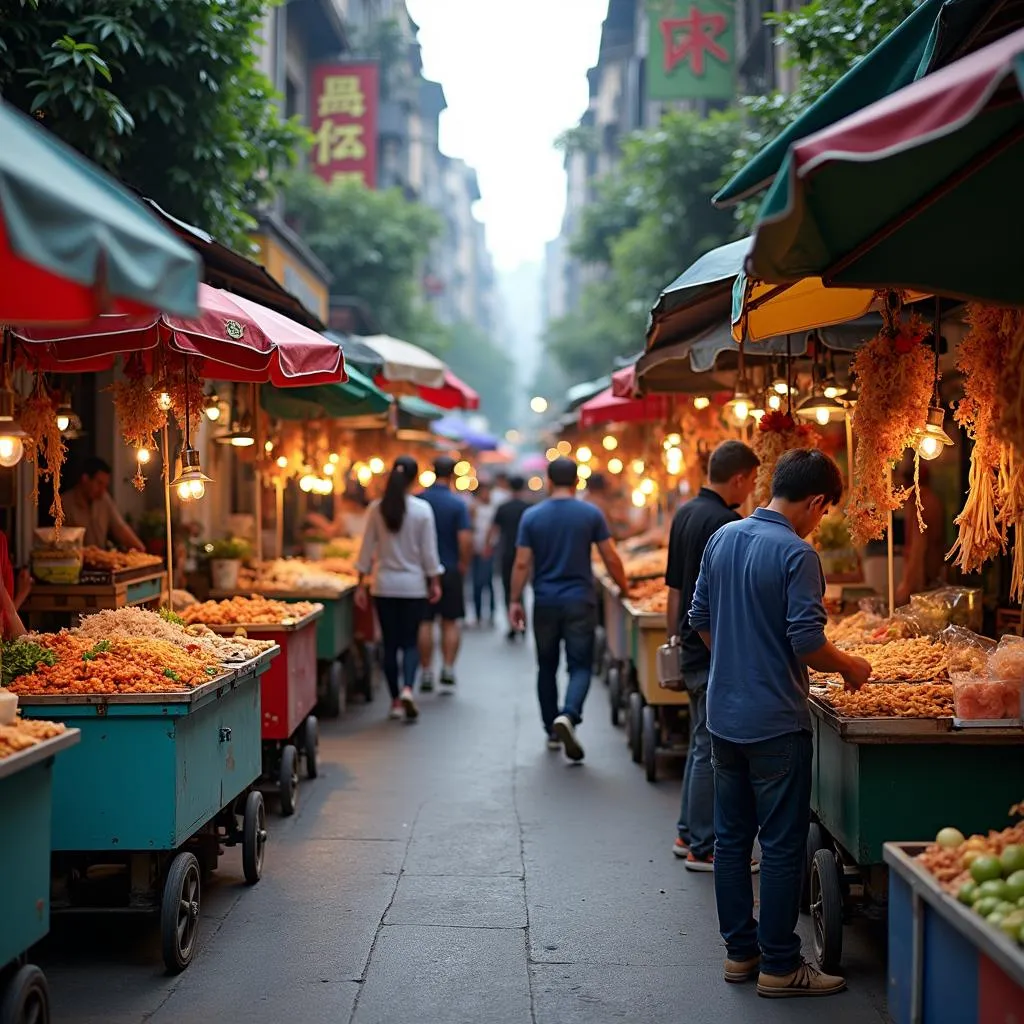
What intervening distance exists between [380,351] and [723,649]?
9.67m

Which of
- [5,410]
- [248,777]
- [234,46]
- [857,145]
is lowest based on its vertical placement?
[248,777]

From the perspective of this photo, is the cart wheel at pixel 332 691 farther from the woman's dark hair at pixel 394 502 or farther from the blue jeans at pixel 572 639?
the blue jeans at pixel 572 639

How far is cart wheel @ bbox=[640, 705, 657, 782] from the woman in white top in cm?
290

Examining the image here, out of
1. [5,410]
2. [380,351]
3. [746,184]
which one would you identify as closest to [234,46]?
[380,351]

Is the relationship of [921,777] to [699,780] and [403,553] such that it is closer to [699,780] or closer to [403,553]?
[699,780]

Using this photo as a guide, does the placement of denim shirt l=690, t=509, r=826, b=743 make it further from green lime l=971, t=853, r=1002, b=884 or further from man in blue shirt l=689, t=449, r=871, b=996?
green lime l=971, t=853, r=1002, b=884

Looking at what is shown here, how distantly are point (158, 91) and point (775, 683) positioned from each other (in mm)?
8452

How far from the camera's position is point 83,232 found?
343 centimetres

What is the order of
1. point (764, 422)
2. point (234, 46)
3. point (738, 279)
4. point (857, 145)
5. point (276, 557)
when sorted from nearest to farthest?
point (857, 145), point (738, 279), point (764, 422), point (234, 46), point (276, 557)

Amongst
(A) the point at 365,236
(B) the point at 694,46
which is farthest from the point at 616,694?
(A) the point at 365,236

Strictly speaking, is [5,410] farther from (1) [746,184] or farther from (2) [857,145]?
(2) [857,145]

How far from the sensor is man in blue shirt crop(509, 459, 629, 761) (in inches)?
414

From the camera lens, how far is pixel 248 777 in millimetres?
7152

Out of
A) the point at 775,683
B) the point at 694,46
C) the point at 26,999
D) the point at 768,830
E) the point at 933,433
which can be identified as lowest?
the point at 26,999
